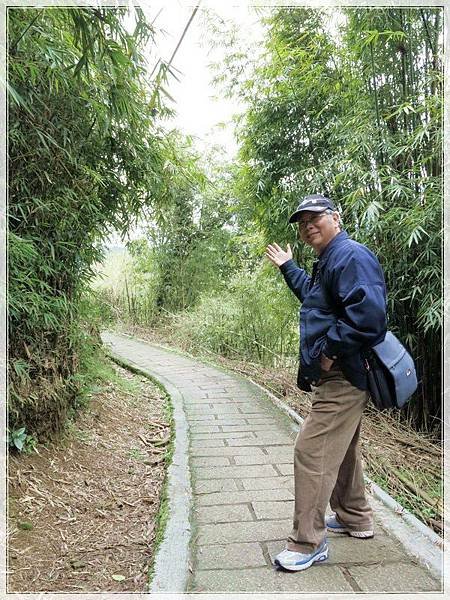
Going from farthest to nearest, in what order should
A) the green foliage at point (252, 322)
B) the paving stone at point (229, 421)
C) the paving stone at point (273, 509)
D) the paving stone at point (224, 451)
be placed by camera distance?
the green foliage at point (252, 322)
the paving stone at point (229, 421)
the paving stone at point (224, 451)
the paving stone at point (273, 509)

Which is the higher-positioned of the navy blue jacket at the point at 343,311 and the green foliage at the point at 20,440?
the navy blue jacket at the point at 343,311

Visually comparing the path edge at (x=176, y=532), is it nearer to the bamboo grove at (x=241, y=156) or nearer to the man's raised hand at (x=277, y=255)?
the bamboo grove at (x=241, y=156)

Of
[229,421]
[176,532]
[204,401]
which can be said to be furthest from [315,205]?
[204,401]

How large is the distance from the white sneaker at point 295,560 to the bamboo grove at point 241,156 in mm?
1737

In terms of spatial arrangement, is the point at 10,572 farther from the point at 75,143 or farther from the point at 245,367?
the point at 245,367

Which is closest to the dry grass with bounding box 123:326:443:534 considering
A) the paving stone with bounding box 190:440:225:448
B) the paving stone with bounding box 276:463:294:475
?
the paving stone with bounding box 276:463:294:475

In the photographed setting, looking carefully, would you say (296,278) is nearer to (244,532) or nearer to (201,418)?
(244,532)

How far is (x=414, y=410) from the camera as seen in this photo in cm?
433

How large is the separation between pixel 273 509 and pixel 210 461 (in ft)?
2.76

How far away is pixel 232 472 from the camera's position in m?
3.06

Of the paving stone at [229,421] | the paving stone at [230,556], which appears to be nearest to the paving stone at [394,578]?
the paving stone at [230,556]

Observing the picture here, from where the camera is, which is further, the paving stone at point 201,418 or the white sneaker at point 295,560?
the paving stone at point 201,418

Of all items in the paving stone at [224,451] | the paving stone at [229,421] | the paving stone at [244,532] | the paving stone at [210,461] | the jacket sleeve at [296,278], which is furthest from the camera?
the paving stone at [229,421]

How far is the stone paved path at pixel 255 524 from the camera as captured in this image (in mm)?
1844
